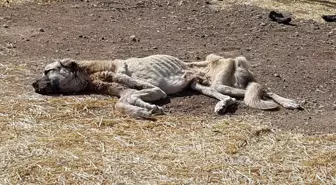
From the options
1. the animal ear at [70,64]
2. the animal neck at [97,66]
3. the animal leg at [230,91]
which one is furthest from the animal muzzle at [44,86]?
the animal leg at [230,91]

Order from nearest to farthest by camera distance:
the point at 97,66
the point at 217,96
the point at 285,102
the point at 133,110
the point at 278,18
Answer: the point at 133,110
the point at 285,102
the point at 217,96
the point at 97,66
the point at 278,18

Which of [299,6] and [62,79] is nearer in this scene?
→ [62,79]

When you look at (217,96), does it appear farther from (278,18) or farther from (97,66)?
(278,18)

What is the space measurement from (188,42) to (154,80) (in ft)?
7.78

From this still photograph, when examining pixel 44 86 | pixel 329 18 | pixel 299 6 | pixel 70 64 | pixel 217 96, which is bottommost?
pixel 299 6

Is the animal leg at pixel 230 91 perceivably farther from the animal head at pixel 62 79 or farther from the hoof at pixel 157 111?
the animal head at pixel 62 79

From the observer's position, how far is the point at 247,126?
6.53 meters

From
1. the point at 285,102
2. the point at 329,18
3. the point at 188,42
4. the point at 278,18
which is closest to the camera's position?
the point at 285,102

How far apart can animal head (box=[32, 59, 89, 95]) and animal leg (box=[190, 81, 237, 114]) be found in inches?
51.5

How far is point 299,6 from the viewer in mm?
12211

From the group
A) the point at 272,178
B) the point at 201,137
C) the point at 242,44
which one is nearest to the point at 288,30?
the point at 242,44

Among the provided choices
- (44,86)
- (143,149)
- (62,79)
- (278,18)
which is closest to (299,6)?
(278,18)

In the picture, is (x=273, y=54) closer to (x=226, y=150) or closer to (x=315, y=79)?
(x=315, y=79)

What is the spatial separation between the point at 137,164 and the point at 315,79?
3.48 meters
